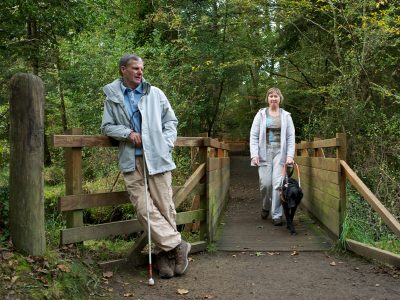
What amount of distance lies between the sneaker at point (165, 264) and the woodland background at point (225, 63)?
1471 mm

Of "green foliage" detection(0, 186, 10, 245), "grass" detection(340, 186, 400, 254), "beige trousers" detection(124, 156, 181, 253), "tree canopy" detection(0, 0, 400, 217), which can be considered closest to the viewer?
"green foliage" detection(0, 186, 10, 245)

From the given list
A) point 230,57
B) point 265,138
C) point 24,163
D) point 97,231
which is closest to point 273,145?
point 265,138

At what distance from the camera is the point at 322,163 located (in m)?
6.96

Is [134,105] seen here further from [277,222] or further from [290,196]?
[277,222]

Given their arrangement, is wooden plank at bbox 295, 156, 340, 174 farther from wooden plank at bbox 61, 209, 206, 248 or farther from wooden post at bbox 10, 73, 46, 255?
wooden post at bbox 10, 73, 46, 255

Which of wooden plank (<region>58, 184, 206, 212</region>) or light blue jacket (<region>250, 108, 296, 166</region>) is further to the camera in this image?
light blue jacket (<region>250, 108, 296, 166</region>)

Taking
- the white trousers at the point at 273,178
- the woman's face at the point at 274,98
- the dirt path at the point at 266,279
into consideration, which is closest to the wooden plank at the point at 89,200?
the dirt path at the point at 266,279

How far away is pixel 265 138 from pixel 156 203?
10.5ft

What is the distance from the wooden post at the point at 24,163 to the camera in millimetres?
3684

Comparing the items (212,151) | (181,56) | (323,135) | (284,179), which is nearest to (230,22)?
(181,56)

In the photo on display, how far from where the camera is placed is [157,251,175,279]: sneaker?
455 cm

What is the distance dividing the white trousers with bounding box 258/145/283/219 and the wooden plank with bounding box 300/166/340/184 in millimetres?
619

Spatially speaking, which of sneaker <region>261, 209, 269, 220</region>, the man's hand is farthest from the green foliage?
sneaker <region>261, 209, 269, 220</region>

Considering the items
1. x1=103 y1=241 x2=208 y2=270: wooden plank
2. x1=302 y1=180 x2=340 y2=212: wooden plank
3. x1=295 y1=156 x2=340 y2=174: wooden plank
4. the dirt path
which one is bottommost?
the dirt path
